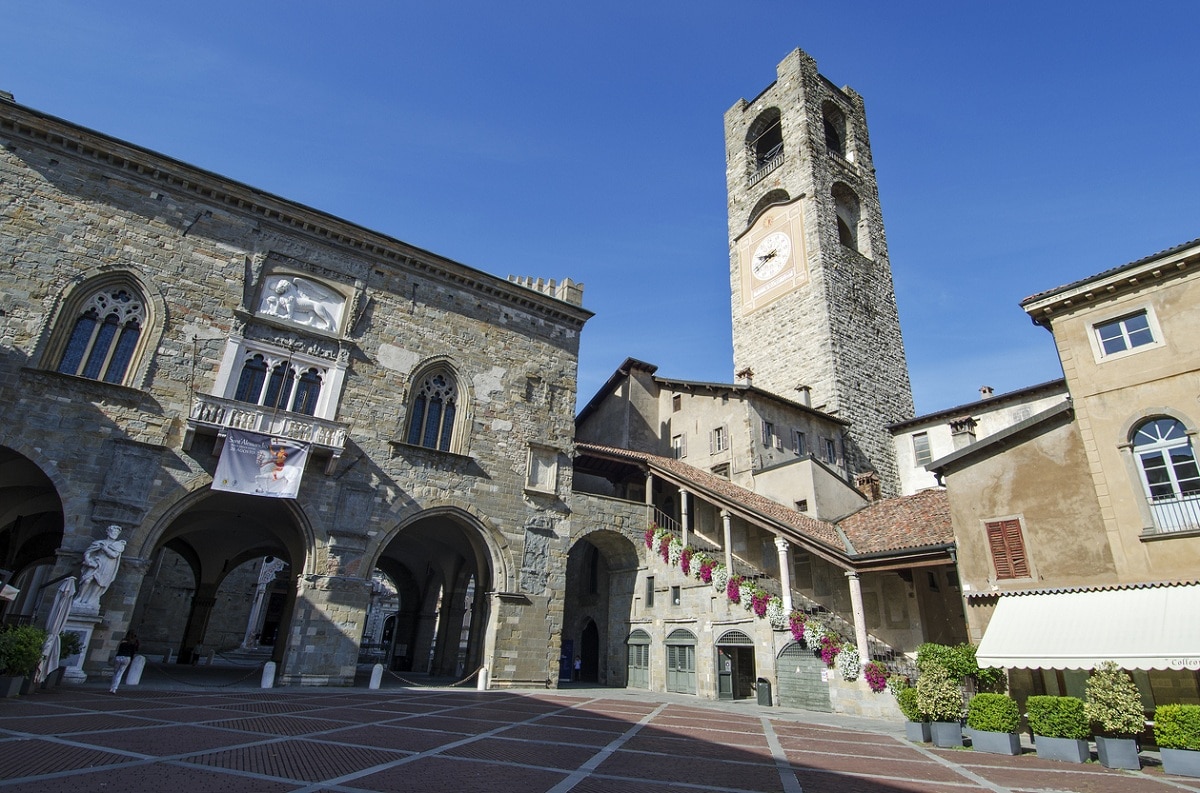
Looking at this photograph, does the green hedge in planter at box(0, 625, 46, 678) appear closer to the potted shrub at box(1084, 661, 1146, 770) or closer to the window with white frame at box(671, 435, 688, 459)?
the potted shrub at box(1084, 661, 1146, 770)

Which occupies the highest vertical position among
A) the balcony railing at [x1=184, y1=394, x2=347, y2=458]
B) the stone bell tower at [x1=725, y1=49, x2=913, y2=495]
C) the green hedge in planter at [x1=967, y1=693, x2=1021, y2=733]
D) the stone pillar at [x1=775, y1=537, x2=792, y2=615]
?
the stone bell tower at [x1=725, y1=49, x2=913, y2=495]

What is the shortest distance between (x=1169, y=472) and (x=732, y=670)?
1214 cm

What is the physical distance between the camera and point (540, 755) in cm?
822

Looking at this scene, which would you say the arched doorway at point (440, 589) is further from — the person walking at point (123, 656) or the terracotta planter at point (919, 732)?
the terracotta planter at point (919, 732)

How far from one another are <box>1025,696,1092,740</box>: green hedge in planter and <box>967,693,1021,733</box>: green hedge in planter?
282 millimetres

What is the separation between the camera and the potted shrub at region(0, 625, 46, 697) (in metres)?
10.3

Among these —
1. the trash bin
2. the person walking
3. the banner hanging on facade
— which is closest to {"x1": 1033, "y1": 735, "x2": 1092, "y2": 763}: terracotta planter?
the trash bin

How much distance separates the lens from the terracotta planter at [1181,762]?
28.0ft

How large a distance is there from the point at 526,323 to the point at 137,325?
36.8ft

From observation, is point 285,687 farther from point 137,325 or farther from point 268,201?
point 268,201

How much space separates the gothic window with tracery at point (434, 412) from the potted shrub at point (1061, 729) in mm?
15491

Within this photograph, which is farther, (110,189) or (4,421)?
(110,189)

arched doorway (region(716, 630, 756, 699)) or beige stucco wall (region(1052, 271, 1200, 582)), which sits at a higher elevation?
beige stucco wall (region(1052, 271, 1200, 582))

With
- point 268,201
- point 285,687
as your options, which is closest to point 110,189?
point 268,201
